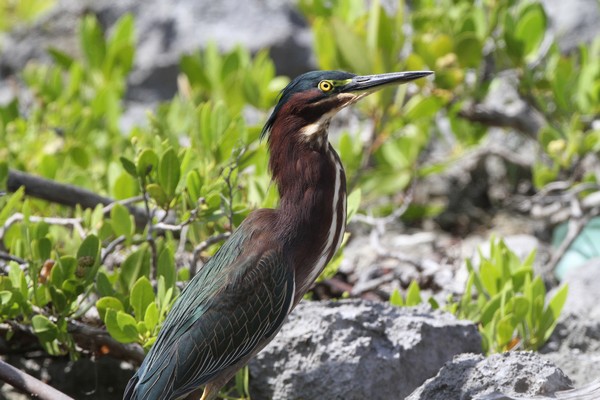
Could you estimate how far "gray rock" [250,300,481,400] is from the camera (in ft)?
10.3

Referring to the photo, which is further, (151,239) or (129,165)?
(151,239)

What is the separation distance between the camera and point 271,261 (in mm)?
2936

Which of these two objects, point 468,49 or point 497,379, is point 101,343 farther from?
point 468,49

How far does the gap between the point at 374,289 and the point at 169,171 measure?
1188 millimetres

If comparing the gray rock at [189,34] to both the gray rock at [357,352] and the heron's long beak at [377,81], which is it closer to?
the heron's long beak at [377,81]

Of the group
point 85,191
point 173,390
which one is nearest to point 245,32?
point 85,191

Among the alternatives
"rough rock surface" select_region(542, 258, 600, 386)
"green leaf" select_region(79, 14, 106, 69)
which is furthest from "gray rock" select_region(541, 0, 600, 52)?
"green leaf" select_region(79, 14, 106, 69)

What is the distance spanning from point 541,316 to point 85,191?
1.79 meters

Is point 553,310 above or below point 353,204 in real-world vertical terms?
below

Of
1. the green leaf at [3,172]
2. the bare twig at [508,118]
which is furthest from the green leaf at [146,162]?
the bare twig at [508,118]

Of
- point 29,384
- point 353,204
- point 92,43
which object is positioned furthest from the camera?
point 92,43

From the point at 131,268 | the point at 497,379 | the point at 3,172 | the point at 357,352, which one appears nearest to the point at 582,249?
the point at 357,352

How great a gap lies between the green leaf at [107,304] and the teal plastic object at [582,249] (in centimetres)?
200

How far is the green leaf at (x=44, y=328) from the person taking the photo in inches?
121
